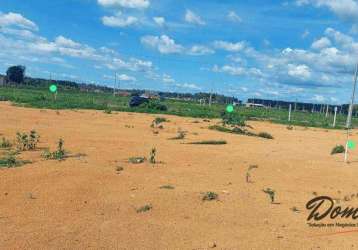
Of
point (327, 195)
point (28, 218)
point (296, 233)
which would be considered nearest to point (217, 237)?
point (296, 233)

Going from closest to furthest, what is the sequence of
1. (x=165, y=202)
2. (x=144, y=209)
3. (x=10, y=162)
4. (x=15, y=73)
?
(x=144, y=209) → (x=165, y=202) → (x=10, y=162) → (x=15, y=73)

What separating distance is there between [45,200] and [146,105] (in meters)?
35.5

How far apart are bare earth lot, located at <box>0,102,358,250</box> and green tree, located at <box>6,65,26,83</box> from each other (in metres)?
74.3

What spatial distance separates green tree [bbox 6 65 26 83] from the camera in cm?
8275

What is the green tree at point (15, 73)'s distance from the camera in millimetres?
82750

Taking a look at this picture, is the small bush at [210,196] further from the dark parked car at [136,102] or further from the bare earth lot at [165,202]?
the dark parked car at [136,102]

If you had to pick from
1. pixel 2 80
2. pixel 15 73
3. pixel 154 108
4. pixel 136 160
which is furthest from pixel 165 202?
pixel 15 73

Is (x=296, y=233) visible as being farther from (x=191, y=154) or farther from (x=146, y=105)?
(x=146, y=105)

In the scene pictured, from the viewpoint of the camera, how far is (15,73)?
83938 mm

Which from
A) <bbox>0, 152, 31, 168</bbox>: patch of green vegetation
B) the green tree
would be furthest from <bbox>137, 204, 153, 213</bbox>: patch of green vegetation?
the green tree

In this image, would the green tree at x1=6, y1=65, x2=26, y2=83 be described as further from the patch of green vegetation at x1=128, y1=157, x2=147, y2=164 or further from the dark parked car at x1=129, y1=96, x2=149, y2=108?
the patch of green vegetation at x1=128, y1=157, x2=147, y2=164

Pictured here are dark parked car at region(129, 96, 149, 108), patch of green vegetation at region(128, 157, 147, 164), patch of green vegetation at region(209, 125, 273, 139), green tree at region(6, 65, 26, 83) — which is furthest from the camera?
green tree at region(6, 65, 26, 83)

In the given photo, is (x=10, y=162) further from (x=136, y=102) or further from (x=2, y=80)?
(x=2, y=80)

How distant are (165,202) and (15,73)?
81.5 m
